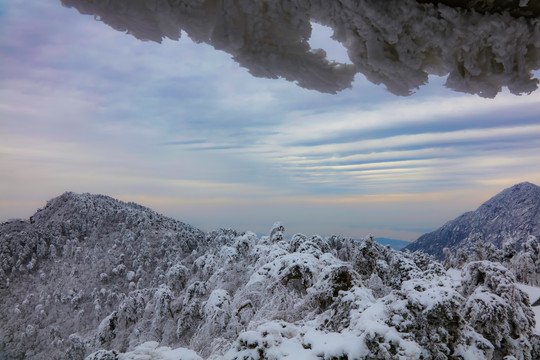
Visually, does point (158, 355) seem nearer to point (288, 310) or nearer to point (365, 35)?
point (288, 310)

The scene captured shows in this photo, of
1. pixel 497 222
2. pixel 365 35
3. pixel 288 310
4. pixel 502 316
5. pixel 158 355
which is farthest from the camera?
pixel 497 222

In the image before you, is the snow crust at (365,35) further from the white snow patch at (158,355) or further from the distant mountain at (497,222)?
the distant mountain at (497,222)

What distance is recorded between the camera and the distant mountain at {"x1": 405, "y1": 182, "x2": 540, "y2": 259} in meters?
110

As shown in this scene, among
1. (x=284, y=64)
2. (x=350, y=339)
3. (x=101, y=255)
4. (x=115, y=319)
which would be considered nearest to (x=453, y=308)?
(x=350, y=339)

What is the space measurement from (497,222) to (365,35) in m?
148

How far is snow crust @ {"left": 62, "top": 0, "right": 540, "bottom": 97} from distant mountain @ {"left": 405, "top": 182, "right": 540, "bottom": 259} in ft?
387

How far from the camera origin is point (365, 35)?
1.45 meters

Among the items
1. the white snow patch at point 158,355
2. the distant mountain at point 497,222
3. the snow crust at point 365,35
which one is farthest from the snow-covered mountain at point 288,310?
the distant mountain at point 497,222

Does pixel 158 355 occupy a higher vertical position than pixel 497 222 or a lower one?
higher

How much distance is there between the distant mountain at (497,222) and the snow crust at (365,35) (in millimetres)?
117962

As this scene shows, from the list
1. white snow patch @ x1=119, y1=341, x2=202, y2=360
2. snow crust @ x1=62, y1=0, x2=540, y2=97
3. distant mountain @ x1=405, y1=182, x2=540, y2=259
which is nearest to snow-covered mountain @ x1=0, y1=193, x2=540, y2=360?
white snow patch @ x1=119, y1=341, x2=202, y2=360

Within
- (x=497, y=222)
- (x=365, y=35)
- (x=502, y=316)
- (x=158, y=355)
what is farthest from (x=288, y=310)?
(x=497, y=222)

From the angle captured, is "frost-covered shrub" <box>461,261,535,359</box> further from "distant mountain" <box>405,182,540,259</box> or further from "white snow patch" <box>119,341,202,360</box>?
"distant mountain" <box>405,182,540,259</box>

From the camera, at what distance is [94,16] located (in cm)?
146
